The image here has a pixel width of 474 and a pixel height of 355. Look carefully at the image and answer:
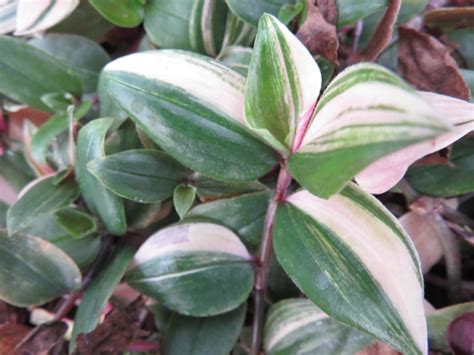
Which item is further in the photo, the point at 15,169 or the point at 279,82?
Result: the point at 15,169

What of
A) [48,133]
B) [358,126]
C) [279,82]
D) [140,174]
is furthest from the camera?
[48,133]

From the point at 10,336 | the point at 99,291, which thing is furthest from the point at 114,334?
the point at 10,336

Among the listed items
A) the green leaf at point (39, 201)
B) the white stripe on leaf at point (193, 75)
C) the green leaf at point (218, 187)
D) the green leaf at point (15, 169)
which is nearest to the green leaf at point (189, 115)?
the white stripe on leaf at point (193, 75)

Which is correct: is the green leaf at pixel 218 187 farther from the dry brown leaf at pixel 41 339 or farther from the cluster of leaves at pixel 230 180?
the dry brown leaf at pixel 41 339

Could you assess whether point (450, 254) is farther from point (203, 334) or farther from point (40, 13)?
point (40, 13)

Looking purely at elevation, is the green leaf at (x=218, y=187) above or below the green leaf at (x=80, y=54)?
below

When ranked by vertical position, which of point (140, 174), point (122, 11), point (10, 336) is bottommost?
point (10, 336)

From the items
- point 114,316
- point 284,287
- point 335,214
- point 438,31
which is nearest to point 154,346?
point 114,316
